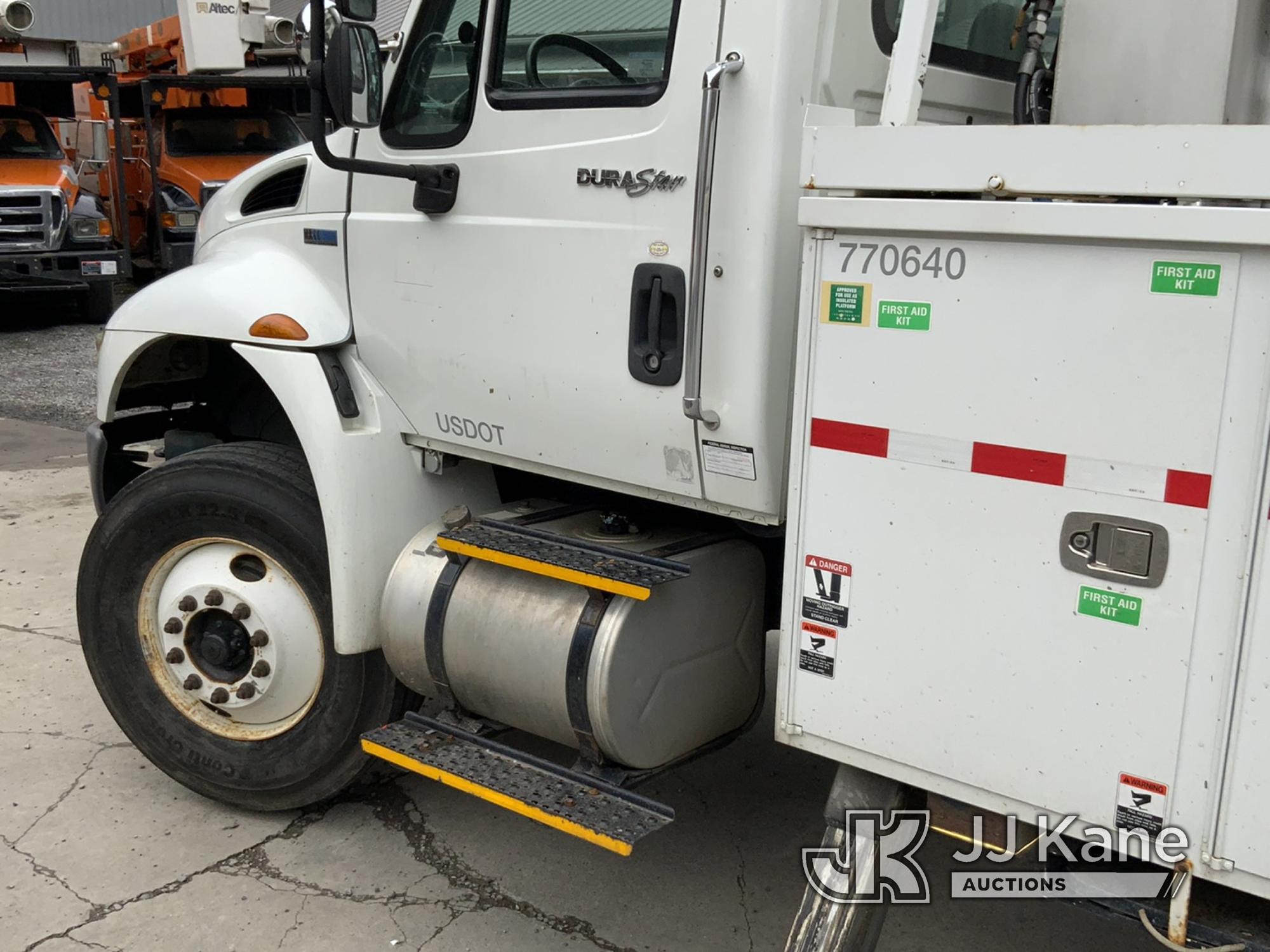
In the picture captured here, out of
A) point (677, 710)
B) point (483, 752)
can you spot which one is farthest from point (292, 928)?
point (677, 710)

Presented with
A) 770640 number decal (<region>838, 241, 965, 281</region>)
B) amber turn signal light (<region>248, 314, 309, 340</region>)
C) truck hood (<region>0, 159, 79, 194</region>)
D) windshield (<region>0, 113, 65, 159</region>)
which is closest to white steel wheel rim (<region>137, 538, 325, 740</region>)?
amber turn signal light (<region>248, 314, 309, 340</region>)

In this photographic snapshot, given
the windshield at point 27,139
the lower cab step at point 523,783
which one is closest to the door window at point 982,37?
the lower cab step at point 523,783

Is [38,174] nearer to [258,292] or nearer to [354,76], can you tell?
[258,292]

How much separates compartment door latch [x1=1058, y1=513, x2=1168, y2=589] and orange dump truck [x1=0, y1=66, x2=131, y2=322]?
41.1 ft

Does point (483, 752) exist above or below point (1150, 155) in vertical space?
below

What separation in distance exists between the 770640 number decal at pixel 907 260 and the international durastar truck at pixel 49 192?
12.1 m

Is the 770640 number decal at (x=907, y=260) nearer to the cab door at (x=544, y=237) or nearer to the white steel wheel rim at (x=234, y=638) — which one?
the cab door at (x=544, y=237)

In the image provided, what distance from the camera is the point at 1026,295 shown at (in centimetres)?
217

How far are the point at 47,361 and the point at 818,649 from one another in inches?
427

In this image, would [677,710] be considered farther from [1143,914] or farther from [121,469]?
[121,469]

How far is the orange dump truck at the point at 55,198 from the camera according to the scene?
1261 cm

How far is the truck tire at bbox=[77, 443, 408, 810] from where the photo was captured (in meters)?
3.60

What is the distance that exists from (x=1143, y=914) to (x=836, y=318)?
3.92ft

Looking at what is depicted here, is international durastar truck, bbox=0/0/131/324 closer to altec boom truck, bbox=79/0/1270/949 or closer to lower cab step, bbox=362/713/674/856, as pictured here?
altec boom truck, bbox=79/0/1270/949
